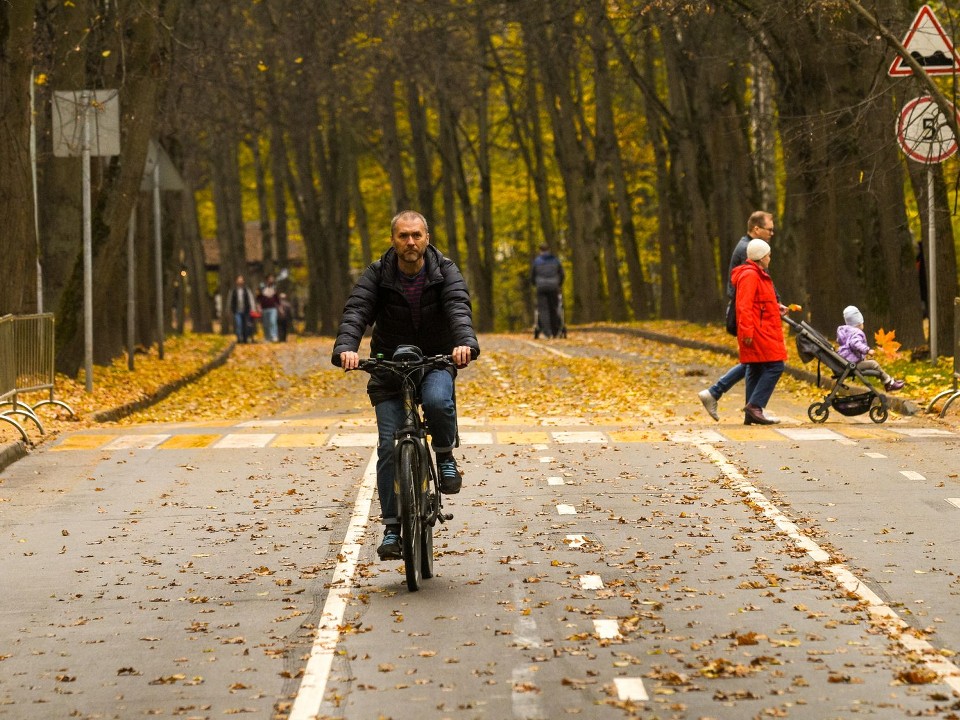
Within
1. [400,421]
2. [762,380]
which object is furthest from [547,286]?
[400,421]

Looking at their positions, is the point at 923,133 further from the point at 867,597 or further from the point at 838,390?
the point at 867,597

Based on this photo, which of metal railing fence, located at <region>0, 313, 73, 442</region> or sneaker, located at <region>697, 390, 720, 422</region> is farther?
sneaker, located at <region>697, 390, 720, 422</region>

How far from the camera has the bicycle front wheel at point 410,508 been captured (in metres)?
8.73

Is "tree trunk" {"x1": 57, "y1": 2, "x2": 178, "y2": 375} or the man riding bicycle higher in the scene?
"tree trunk" {"x1": 57, "y1": 2, "x2": 178, "y2": 375}

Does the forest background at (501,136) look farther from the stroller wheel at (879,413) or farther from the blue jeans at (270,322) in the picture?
the blue jeans at (270,322)

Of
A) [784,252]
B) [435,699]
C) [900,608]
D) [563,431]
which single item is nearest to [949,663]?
[900,608]

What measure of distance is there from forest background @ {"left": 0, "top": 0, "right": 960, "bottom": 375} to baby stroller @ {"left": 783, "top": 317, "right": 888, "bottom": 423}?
9.29 feet

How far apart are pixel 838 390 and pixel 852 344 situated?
49 centimetres

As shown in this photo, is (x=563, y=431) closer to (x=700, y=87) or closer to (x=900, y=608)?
(x=900, y=608)

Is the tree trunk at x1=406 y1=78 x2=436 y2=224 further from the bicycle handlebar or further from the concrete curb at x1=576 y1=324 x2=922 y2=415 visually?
the bicycle handlebar

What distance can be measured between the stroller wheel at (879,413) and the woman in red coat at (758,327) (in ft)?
3.18

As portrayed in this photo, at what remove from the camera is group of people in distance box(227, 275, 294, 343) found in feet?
160

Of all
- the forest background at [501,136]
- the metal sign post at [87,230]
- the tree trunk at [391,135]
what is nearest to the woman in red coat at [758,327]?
the forest background at [501,136]

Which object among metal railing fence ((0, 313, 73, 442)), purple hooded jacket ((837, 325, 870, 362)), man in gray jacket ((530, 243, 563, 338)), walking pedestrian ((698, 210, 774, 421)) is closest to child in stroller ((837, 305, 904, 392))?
purple hooded jacket ((837, 325, 870, 362))
